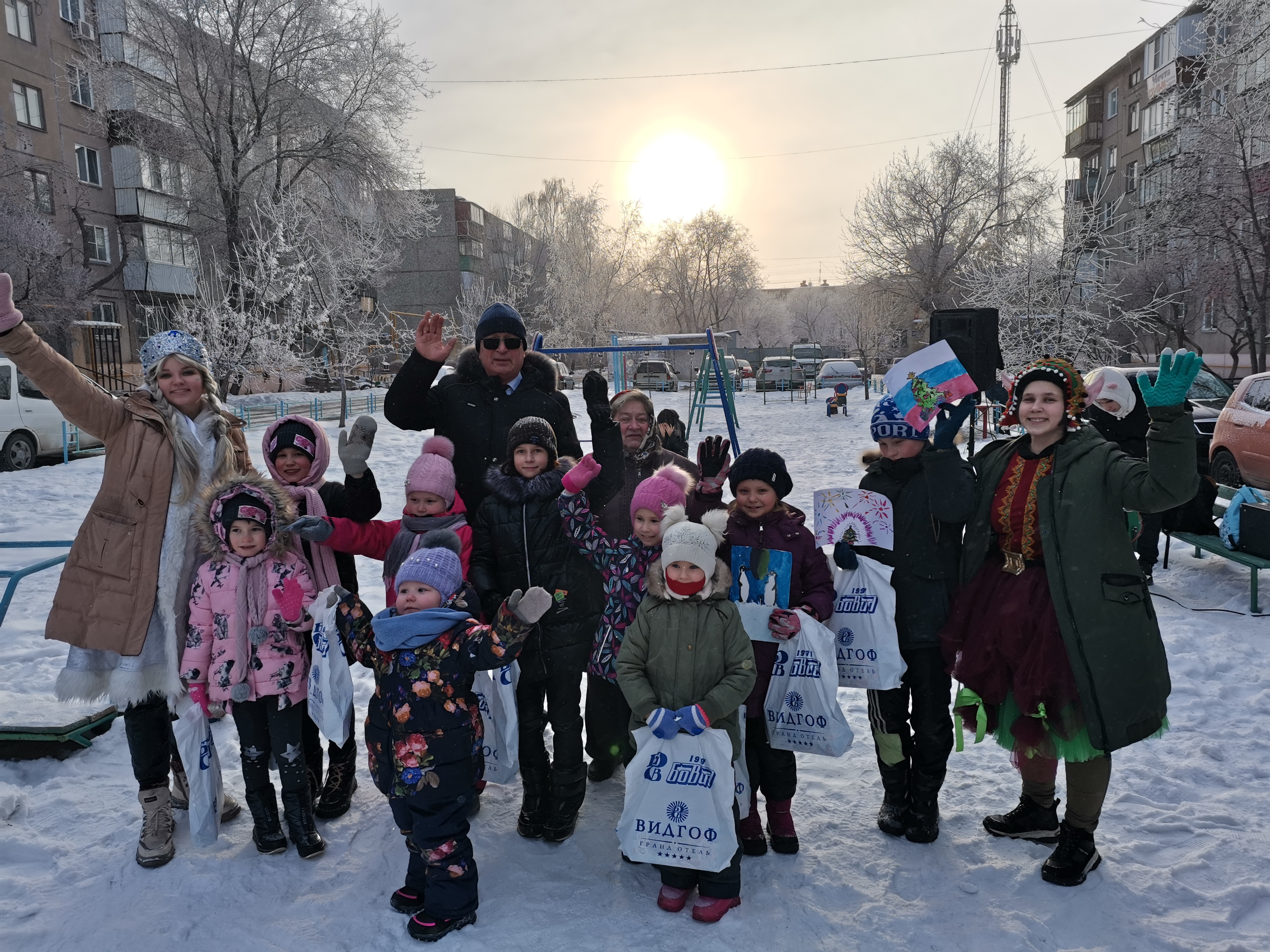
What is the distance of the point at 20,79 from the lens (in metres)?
24.5

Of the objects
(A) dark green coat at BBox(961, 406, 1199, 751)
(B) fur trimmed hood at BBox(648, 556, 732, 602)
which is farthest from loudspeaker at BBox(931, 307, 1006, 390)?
(B) fur trimmed hood at BBox(648, 556, 732, 602)

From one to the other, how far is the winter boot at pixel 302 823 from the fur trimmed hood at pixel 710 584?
5.20 ft

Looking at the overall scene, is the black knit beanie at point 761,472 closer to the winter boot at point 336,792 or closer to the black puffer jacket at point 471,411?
the black puffer jacket at point 471,411

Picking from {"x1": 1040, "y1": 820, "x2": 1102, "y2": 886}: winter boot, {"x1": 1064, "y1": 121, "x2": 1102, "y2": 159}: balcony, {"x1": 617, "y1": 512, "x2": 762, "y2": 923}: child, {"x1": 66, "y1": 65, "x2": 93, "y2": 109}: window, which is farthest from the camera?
{"x1": 1064, "y1": 121, "x2": 1102, "y2": 159}: balcony

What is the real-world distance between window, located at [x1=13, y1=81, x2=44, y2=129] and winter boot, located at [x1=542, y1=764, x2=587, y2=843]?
30.4 m

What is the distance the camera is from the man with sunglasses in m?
3.49

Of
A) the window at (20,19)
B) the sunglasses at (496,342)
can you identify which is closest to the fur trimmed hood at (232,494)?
the sunglasses at (496,342)

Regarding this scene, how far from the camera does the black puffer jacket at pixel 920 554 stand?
3.05 meters

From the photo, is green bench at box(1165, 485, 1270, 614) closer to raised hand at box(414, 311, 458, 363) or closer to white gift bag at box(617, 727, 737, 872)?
white gift bag at box(617, 727, 737, 872)

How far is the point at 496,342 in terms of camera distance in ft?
11.6

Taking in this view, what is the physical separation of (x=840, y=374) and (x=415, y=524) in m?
29.6

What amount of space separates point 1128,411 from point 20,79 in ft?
104

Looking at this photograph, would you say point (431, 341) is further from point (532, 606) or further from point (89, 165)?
point (89, 165)

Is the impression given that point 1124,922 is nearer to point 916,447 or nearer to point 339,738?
point 916,447
